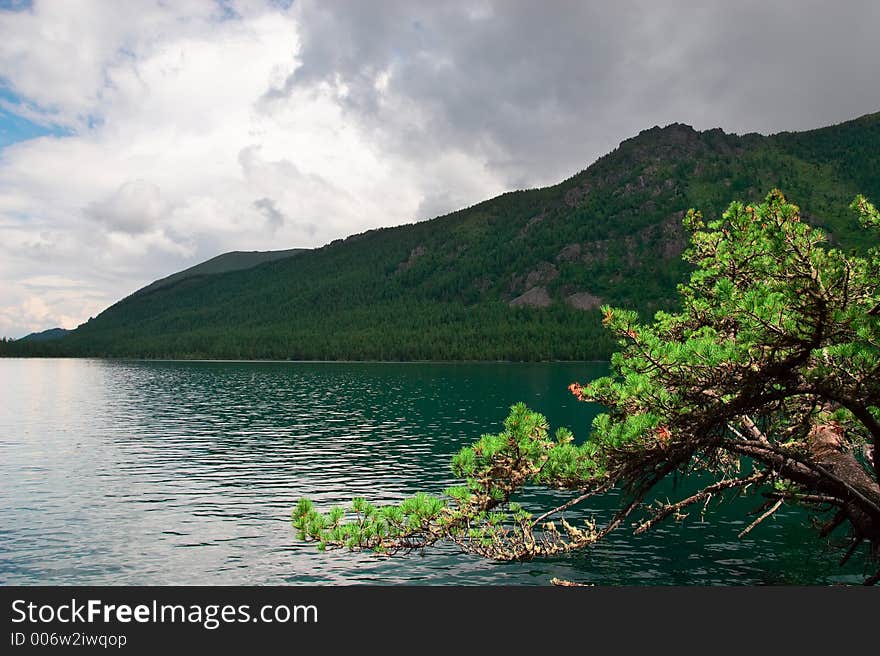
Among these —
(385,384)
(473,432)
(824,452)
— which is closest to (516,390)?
(385,384)

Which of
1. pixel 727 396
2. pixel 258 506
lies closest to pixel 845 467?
pixel 727 396

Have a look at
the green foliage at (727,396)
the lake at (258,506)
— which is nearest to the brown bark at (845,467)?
the green foliage at (727,396)

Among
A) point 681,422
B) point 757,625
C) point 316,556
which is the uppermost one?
point 681,422

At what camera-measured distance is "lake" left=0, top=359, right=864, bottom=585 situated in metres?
28.8

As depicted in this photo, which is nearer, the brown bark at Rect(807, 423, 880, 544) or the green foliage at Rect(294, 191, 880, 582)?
the green foliage at Rect(294, 191, 880, 582)

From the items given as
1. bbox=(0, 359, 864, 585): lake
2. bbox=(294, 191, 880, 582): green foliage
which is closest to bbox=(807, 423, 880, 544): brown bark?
bbox=(294, 191, 880, 582): green foliage

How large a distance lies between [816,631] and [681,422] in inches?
243

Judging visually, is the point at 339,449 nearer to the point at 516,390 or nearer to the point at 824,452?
the point at 824,452

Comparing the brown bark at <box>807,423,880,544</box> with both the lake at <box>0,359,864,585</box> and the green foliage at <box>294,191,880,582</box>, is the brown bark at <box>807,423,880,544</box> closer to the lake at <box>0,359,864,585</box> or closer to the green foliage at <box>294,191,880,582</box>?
the green foliage at <box>294,191,880,582</box>

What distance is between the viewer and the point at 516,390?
137125 mm

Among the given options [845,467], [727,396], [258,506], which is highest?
[727,396]

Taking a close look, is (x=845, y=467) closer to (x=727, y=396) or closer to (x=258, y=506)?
(x=727, y=396)

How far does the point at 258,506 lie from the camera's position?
41.5 m

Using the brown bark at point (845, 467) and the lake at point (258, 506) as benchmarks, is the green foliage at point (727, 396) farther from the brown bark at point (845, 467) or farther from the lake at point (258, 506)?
the lake at point (258, 506)
